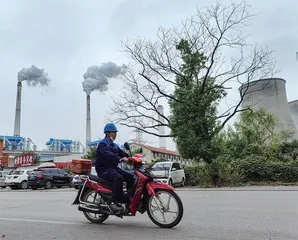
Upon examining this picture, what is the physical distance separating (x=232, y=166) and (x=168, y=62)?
9.69 meters

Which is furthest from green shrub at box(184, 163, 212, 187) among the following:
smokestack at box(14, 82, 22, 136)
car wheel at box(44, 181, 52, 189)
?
smokestack at box(14, 82, 22, 136)

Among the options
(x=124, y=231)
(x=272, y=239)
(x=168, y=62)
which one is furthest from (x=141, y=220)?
(x=168, y=62)

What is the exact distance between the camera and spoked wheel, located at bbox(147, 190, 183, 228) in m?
5.62

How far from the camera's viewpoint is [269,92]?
43188mm

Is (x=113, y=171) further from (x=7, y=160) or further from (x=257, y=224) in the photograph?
(x=7, y=160)

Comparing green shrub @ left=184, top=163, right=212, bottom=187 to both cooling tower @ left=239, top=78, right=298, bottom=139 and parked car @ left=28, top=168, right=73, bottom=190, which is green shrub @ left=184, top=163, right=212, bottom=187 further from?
cooling tower @ left=239, top=78, right=298, bottom=139

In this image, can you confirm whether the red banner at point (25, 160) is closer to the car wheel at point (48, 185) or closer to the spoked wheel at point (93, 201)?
the car wheel at point (48, 185)

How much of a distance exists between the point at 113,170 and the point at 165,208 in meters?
1.10

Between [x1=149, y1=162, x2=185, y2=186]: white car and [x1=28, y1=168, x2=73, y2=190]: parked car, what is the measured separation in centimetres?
914

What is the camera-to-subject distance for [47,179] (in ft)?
81.2

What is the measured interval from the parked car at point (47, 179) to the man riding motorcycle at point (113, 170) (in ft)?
64.3

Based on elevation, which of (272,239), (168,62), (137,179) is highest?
(168,62)

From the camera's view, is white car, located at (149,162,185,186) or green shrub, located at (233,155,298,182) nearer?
white car, located at (149,162,185,186)

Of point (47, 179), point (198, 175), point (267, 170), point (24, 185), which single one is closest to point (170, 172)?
point (198, 175)
